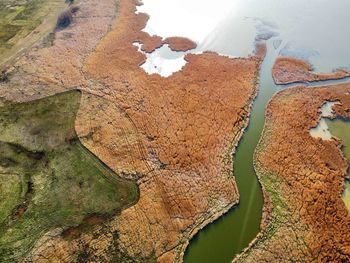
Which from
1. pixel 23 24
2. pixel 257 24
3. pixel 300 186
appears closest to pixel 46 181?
pixel 300 186

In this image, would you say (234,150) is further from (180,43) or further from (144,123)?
(180,43)

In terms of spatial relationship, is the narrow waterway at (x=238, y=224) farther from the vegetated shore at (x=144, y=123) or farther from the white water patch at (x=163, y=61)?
the white water patch at (x=163, y=61)

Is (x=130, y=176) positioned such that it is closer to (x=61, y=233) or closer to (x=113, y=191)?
(x=113, y=191)

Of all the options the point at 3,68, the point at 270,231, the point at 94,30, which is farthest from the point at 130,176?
the point at 94,30

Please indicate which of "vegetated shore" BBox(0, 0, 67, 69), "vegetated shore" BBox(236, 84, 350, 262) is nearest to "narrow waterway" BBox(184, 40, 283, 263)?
"vegetated shore" BBox(236, 84, 350, 262)

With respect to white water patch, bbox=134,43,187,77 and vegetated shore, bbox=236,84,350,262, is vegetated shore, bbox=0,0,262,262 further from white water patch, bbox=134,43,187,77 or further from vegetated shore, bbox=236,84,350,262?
vegetated shore, bbox=236,84,350,262

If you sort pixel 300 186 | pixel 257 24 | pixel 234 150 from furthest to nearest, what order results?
pixel 257 24 → pixel 234 150 → pixel 300 186
